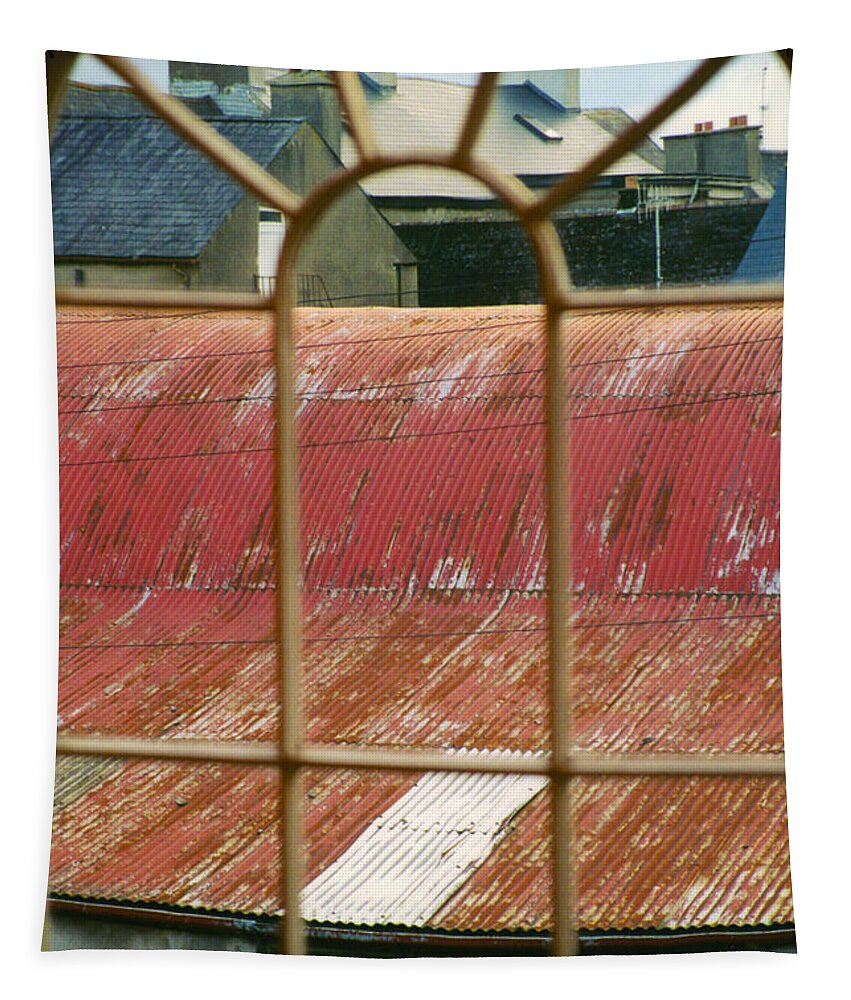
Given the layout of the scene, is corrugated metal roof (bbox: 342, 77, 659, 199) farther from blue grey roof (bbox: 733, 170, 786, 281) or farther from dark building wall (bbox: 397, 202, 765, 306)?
blue grey roof (bbox: 733, 170, 786, 281)

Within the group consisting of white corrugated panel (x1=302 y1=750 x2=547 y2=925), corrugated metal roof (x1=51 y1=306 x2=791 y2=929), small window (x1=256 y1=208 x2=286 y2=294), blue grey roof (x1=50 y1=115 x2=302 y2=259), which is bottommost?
white corrugated panel (x1=302 y1=750 x2=547 y2=925)

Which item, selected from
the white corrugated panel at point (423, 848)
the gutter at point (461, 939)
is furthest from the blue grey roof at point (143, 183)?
the gutter at point (461, 939)

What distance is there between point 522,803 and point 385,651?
35 cm

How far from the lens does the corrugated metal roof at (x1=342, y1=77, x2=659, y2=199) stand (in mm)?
1929

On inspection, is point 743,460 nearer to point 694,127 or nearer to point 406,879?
point 694,127

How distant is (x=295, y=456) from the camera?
196cm

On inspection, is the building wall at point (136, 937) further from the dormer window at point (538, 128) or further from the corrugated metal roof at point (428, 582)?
the dormer window at point (538, 128)

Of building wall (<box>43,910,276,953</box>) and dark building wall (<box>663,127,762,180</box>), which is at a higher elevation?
dark building wall (<box>663,127,762,180</box>)

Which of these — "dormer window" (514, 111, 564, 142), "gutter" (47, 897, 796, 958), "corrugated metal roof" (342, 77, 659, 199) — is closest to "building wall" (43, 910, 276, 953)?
"gutter" (47, 897, 796, 958)

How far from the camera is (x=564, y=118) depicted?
192 centimetres

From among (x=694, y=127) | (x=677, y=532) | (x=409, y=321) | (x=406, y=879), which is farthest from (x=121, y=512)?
(x=694, y=127)

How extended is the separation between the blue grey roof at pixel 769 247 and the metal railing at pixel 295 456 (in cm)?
3

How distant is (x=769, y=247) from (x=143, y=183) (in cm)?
108

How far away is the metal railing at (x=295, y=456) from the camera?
191 centimetres
